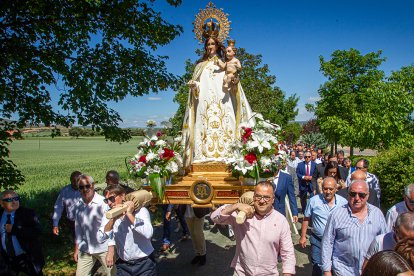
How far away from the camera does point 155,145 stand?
17.7 feet

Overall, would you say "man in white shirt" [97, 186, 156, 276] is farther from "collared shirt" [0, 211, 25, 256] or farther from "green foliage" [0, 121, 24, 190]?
"green foliage" [0, 121, 24, 190]

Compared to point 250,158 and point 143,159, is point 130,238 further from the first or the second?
point 250,158

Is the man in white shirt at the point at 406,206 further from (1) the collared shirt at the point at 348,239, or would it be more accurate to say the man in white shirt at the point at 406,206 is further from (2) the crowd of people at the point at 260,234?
(1) the collared shirt at the point at 348,239

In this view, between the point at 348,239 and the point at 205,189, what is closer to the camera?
the point at 348,239

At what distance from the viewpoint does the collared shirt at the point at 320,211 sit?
511 cm

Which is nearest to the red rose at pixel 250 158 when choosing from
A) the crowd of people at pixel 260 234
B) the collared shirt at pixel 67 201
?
the crowd of people at pixel 260 234

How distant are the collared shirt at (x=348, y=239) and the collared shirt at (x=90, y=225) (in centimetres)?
331

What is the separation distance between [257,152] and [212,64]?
2.12 metres

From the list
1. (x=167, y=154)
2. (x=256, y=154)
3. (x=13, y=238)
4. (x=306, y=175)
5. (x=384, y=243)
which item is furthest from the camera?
(x=306, y=175)

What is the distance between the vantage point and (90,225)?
206 inches

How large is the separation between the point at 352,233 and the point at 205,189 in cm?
205

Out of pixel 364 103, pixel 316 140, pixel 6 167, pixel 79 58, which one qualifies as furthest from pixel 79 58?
pixel 316 140

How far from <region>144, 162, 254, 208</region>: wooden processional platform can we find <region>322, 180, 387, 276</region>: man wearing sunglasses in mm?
1257

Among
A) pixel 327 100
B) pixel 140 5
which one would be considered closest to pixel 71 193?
pixel 140 5
